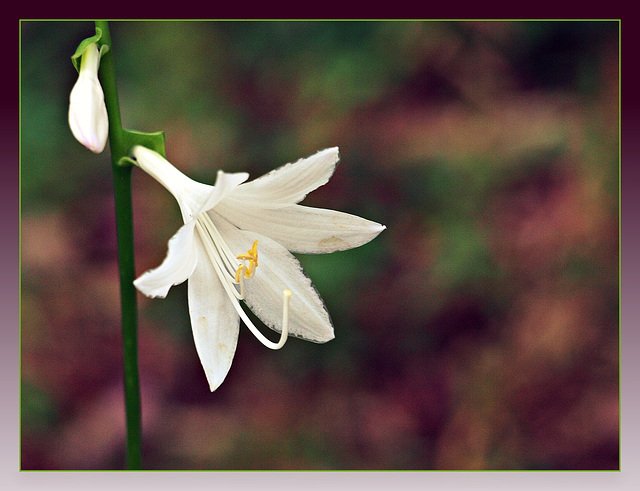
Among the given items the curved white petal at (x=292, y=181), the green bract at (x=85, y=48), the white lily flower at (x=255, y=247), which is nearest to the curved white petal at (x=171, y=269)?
the white lily flower at (x=255, y=247)

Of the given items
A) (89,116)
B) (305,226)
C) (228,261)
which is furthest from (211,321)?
(89,116)

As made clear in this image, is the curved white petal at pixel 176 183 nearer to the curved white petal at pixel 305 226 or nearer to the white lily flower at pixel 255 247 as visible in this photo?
the white lily flower at pixel 255 247

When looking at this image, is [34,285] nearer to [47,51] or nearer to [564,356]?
[47,51]

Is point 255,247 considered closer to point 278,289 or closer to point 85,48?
point 278,289

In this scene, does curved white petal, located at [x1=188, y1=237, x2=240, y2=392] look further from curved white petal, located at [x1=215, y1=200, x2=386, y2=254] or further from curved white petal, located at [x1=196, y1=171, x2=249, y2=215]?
curved white petal, located at [x1=196, y1=171, x2=249, y2=215]

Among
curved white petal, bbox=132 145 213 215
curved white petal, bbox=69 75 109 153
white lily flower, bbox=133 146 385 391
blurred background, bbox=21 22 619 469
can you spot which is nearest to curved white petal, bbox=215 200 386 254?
white lily flower, bbox=133 146 385 391
